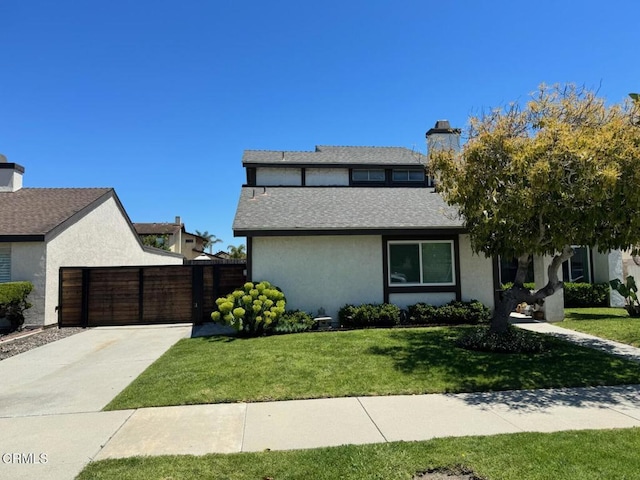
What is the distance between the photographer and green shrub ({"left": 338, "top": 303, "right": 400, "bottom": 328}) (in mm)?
11922

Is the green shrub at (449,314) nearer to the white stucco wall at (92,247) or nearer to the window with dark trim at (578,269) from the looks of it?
the window with dark trim at (578,269)

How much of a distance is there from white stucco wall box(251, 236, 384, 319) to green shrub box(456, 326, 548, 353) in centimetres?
396

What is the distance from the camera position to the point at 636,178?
7238 millimetres

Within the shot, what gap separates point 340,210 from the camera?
45.8ft

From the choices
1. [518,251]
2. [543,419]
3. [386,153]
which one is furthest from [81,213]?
[386,153]

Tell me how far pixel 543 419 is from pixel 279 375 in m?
4.11

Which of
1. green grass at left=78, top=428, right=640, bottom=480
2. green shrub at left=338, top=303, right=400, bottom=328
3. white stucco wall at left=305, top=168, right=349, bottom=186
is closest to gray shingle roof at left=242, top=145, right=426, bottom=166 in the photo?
white stucco wall at left=305, top=168, right=349, bottom=186

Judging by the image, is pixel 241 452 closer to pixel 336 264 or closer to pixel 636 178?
pixel 636 178

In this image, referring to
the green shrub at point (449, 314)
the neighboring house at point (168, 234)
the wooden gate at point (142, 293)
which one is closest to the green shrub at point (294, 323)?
the wooden gate at point (142, 293)

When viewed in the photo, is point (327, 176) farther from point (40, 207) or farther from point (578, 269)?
point (40, 207)

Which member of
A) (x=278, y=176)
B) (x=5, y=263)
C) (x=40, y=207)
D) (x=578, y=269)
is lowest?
(x=578, y=269)

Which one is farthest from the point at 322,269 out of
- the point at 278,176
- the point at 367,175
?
the point at 367,175

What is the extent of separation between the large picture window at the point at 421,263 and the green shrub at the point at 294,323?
128 inches

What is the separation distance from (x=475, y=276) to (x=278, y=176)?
13.7m
